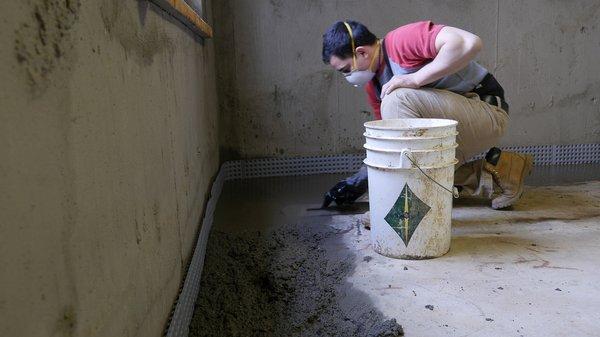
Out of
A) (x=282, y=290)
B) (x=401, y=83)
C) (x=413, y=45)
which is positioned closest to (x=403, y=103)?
(x=401, y=83)

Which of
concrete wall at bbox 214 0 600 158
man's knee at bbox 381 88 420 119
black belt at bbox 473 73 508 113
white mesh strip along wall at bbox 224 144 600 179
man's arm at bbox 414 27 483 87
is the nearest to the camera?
man's arm at bbox 414 27 483 87

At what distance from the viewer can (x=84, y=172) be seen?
2.58 ft

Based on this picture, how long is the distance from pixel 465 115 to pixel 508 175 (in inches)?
20.6

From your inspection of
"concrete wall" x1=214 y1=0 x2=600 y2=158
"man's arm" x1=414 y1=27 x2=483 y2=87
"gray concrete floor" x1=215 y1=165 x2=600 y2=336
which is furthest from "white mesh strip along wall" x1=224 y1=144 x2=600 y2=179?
"man's arm" x1=414 y1=27 x2=483 y2=87

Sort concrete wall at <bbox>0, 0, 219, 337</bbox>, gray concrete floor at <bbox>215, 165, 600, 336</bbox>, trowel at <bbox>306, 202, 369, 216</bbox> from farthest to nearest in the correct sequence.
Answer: trowel at <bbox>306, 202, 369, 216</bbox>
gray concrete floor at <bbox>215, 165, 600, 336</bbox>
concrete wall at <bbox>0, 0, 219, 337</bbox>

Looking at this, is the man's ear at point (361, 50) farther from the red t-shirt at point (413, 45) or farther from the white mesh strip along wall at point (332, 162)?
the white mesh strip along wall at point (332, 162)

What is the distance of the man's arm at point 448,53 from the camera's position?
204cm

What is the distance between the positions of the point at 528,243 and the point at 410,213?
1.90ft

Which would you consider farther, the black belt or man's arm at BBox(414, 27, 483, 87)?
the black belt

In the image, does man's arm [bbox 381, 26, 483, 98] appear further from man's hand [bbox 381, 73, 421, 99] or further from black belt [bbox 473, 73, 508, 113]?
black belt [bbox 473, 73, 508, 113]

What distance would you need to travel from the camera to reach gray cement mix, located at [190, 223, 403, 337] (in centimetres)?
154

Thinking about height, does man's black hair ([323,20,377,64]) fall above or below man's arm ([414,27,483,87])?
above

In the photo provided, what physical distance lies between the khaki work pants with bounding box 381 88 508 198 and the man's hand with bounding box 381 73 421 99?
2cm

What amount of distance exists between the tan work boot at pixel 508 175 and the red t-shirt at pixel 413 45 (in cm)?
77
